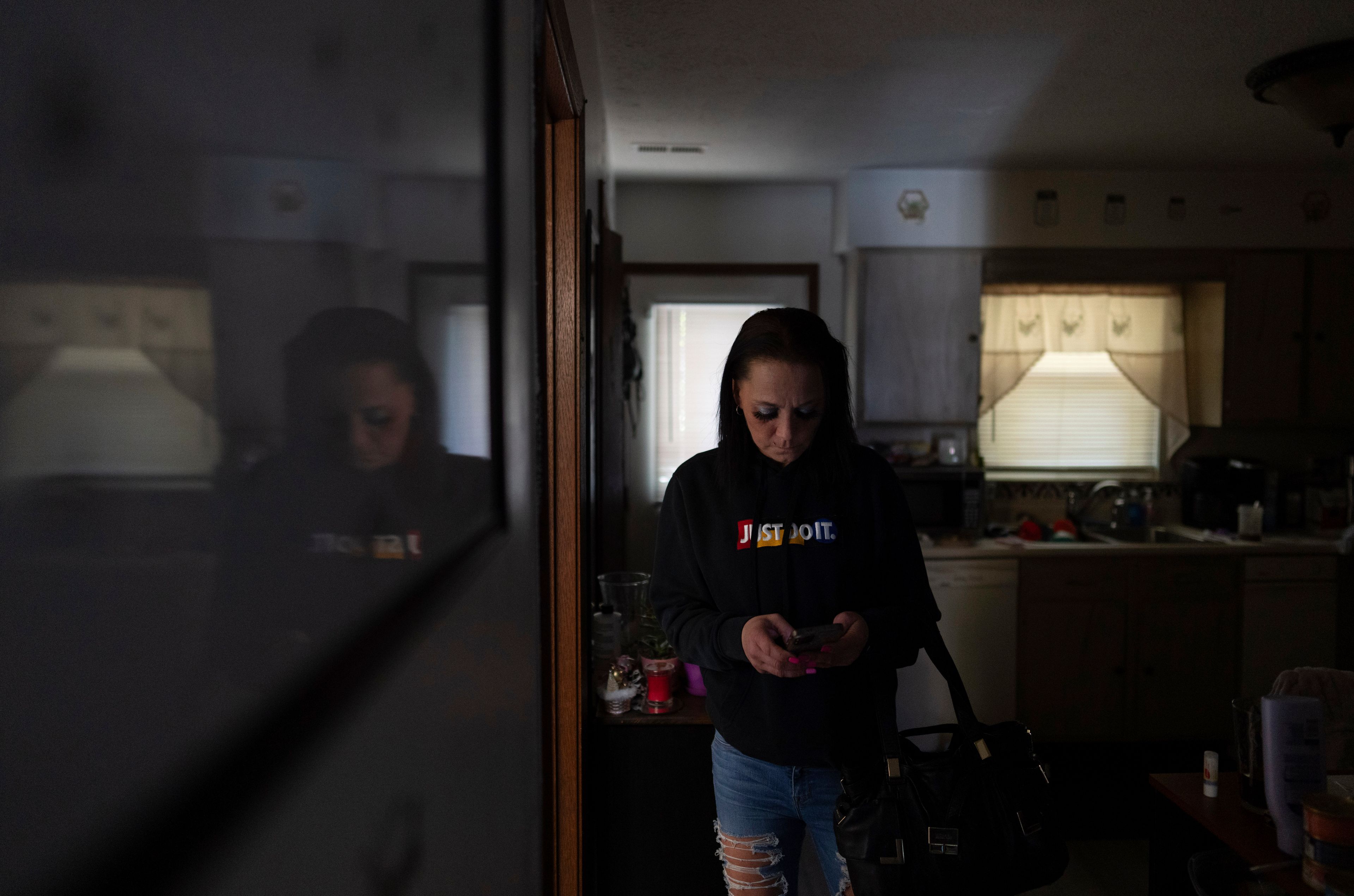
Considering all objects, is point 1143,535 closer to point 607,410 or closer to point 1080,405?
point 1080,405

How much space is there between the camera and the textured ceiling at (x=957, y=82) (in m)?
2.57

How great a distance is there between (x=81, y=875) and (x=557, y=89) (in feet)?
5.51

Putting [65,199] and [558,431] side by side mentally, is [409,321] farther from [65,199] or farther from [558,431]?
[558,431]

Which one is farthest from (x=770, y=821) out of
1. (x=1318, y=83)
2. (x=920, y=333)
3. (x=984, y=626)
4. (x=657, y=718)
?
(x=920, y=333)

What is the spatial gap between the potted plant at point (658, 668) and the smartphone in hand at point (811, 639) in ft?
2.37

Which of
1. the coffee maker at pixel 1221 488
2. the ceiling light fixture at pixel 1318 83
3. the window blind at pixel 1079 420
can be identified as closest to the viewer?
the ceiling light fixture at pixel 1318 83

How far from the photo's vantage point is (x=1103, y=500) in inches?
186

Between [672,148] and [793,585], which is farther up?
[672,148]

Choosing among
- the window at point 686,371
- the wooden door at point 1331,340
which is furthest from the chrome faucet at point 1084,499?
the window at point 686,371

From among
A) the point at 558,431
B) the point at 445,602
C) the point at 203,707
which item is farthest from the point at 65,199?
the point at 558,431

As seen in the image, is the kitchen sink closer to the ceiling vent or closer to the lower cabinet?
the lower cabinet

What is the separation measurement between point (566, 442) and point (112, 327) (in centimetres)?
153

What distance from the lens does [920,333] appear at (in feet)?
14.3

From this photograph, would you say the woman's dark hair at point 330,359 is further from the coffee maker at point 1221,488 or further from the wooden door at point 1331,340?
the wooden door at point 1331,340
